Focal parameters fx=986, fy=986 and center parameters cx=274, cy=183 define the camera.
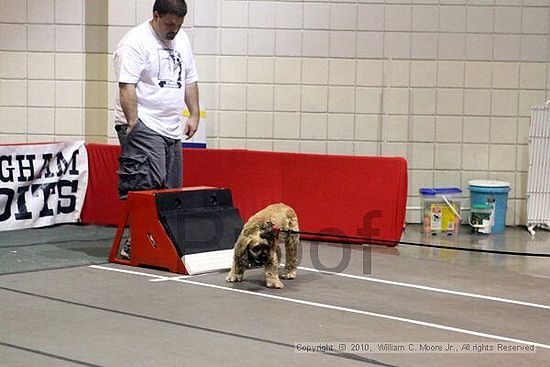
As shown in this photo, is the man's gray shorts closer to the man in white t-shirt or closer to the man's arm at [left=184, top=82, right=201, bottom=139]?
the man in white t-shirt

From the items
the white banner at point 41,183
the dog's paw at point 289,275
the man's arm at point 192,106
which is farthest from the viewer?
the white banner at point 41,183

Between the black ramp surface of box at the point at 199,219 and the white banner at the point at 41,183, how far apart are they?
7.97 feet

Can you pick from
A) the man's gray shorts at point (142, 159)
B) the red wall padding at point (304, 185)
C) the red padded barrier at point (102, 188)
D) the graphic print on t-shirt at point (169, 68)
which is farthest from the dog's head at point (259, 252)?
the red padded barrier at point (102, 188)

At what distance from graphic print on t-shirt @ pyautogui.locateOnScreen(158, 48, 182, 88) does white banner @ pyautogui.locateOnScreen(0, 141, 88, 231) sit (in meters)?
2.35

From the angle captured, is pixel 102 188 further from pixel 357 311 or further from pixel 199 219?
pixel 357 311

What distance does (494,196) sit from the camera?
10.1m

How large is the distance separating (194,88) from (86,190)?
2.35m

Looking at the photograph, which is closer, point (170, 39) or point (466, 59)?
point (170, 39)

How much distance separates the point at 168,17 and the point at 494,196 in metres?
4.32

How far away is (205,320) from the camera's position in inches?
225

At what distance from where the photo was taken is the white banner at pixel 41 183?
9.16 metres

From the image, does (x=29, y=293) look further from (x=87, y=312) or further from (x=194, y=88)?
(x=194, y=88)

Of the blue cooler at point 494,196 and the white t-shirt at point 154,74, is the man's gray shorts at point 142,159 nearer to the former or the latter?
the white t-shirt at point 154,74

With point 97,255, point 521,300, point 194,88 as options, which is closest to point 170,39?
point 194,88
